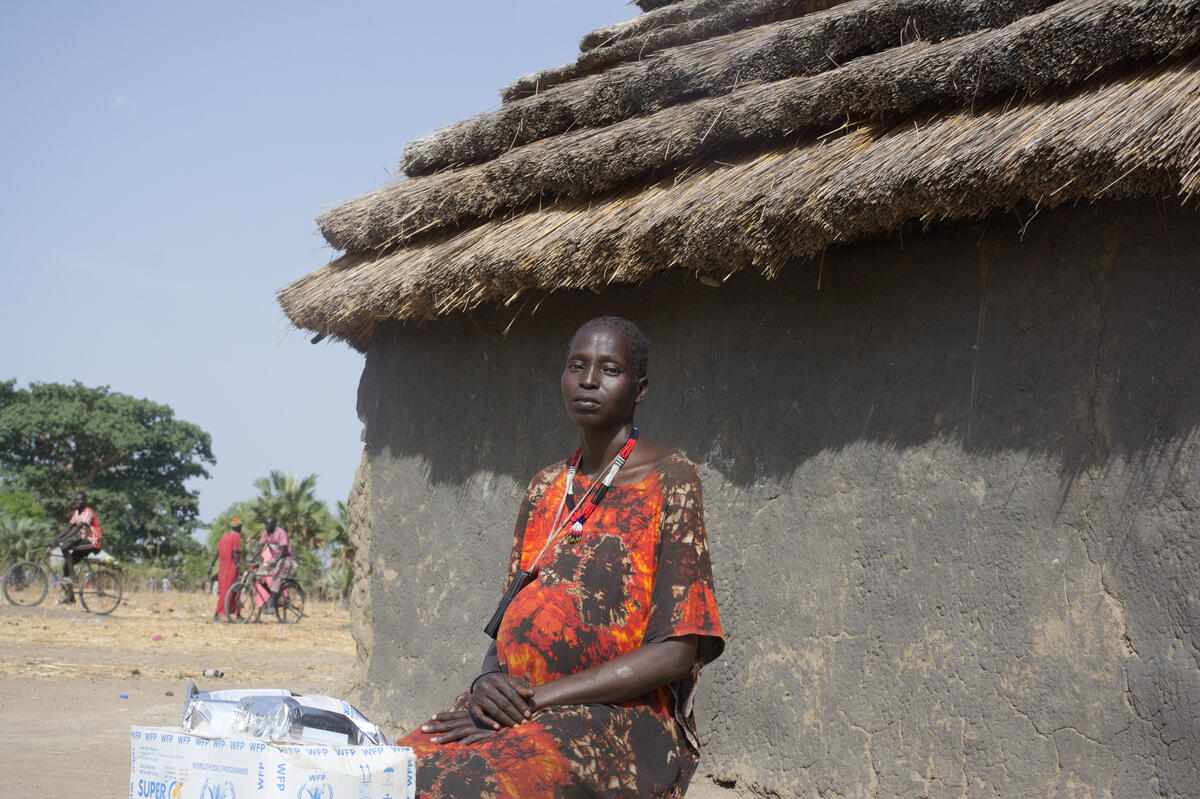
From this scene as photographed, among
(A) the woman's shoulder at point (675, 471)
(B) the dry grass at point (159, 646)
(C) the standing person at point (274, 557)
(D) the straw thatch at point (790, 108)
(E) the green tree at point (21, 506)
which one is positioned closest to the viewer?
(A) the woman's shoulder at point (675, 471)

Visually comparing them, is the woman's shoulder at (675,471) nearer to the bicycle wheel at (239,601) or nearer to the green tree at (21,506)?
the bicycle wheel at (239,601)

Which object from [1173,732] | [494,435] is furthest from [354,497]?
[1173,732]

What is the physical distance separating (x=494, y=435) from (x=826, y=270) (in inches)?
70.8

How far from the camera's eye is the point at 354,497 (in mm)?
5723

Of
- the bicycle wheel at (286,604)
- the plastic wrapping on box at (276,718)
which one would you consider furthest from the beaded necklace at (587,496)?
the bicycle wheel at (286,604)

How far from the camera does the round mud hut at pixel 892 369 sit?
9.84 ft

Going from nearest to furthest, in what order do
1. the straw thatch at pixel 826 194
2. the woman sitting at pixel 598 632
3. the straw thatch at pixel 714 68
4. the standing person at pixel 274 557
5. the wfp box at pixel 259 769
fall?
the wfp box at pixel 259 769 → the woman sitting at pixel 598 632 → the straw thatch at pixel 826 194 → the straw thatch at pixel 714 68 → the standing person at pixel 274 557

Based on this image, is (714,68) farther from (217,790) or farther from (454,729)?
(217,790)

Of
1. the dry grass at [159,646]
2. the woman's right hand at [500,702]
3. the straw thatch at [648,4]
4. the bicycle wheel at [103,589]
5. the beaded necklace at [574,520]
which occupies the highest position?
the straw thatch at [648,4]

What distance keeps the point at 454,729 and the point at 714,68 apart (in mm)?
3253

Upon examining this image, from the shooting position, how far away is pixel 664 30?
5.74m

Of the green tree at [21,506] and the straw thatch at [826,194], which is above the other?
the straw thatch at [826,194]

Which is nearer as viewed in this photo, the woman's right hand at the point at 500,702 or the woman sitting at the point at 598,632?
the woman sitting at the point at 598,632

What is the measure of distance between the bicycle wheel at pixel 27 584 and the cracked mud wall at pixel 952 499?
41.2ft
